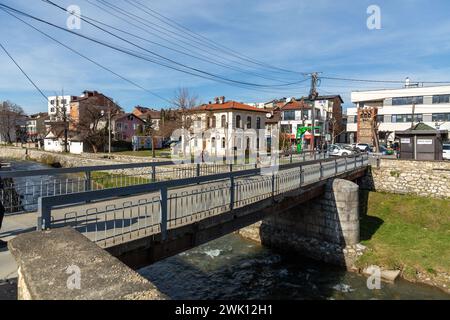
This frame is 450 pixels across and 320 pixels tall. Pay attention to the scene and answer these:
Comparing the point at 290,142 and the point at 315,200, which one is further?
the point at 290,142

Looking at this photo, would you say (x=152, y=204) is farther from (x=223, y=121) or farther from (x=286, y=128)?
(x=286, y=128)

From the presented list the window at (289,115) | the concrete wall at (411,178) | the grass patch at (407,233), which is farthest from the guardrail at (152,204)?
the window at (289,115)

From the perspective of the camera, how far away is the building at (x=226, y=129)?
1688 inches

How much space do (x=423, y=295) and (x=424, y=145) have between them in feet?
53.6

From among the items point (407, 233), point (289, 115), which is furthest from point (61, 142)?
point (407, 233)

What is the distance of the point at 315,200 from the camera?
16.2 metres

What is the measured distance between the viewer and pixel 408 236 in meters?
16.6

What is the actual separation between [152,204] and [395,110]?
5491 cm

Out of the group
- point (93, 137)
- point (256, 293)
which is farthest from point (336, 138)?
point (256, 293)

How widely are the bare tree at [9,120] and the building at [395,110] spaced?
250ft

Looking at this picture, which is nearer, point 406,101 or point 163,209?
point 163,209
